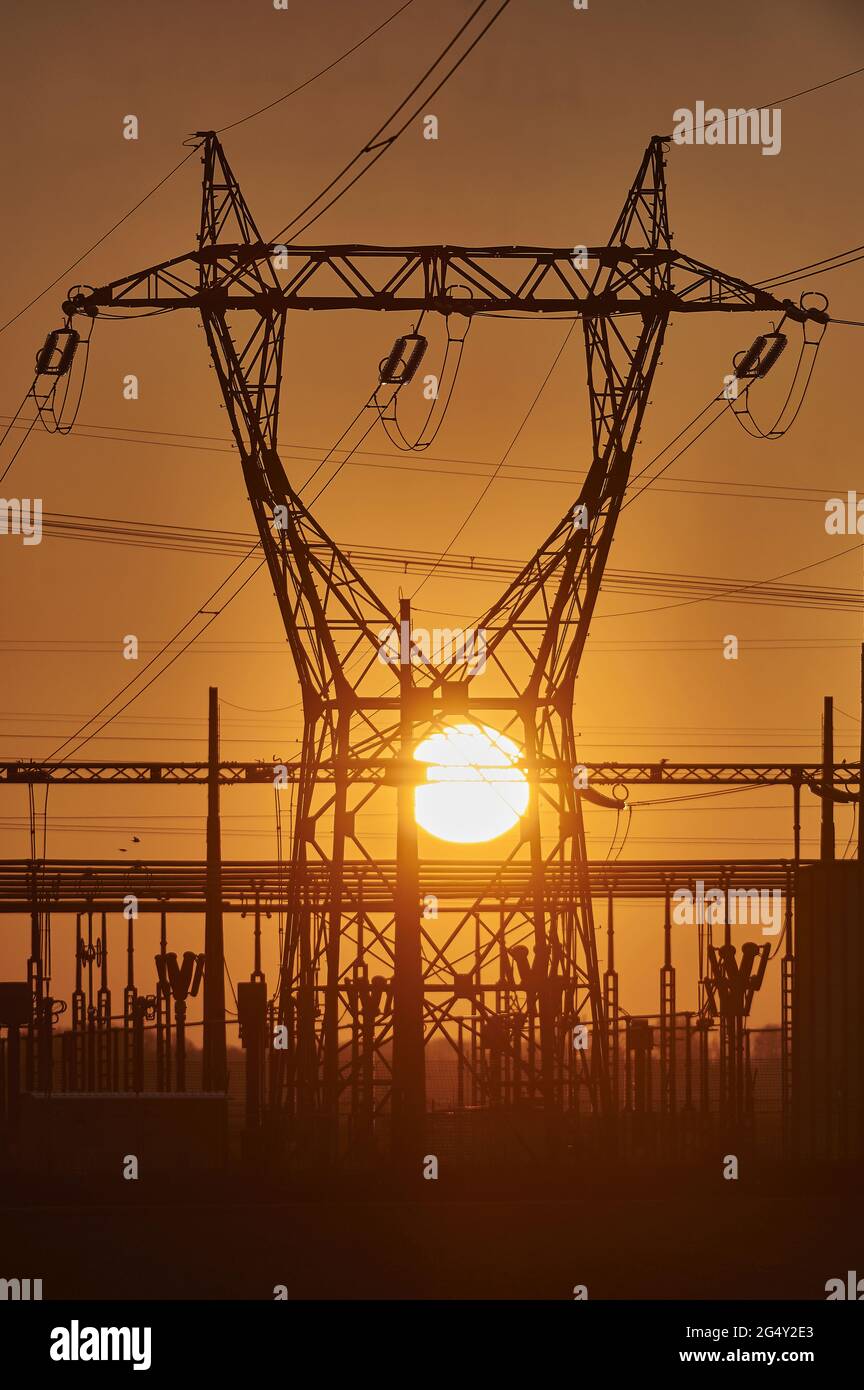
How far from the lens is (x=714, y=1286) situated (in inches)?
680

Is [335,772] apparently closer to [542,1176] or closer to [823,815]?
[542,1176]

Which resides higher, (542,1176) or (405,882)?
(405,882)

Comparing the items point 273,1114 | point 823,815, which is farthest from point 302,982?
point 823,815

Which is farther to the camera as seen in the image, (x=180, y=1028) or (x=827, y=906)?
(x=180, y=1028)

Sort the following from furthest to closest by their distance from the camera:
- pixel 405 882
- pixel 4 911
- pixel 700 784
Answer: pixel 700 784
pixel 4 911
pixel 405 882

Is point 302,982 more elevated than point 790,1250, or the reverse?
point 302,982

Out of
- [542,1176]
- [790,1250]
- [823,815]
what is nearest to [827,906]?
[542,1176]

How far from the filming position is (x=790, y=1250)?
18328mm

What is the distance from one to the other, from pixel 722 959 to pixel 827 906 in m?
12.6

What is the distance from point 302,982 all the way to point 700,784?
963 inches

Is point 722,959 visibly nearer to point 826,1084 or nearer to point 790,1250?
point 826,1084

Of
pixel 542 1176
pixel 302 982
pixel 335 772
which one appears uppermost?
pixel 335 772
